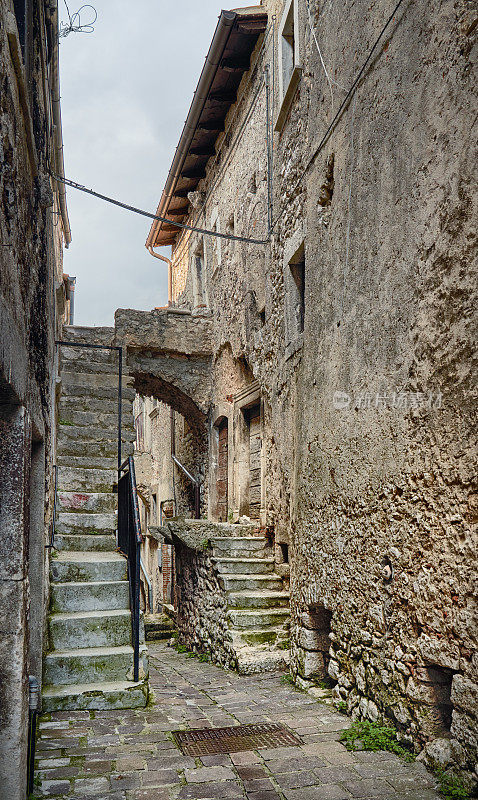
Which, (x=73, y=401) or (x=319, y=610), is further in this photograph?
(x=73, y=401)

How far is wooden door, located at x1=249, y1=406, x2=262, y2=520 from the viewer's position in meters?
8.69

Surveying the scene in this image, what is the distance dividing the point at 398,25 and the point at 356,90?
27.8 inches

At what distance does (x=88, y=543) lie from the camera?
6.32 meters

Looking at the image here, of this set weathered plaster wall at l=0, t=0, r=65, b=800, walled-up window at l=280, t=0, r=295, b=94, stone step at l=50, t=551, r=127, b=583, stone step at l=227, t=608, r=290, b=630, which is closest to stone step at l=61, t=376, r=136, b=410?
stone step at l=50, t=551, r=127, b=583

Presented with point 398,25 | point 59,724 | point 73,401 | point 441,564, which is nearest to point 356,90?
point 398,25

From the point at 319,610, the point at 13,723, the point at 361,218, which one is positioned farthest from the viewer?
the point at 319,610

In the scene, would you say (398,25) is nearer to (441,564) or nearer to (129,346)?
(441,564)

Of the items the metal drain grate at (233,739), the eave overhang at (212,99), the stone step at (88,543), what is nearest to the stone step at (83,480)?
the stone step at (88,543)

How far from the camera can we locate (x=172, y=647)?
361 inches

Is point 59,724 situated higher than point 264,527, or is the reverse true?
point 264,527

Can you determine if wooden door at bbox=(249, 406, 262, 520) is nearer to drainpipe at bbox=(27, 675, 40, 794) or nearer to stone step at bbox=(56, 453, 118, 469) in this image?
stone step at bbox=(56, 453, 118, 469)

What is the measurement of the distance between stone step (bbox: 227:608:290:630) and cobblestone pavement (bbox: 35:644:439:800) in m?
1.56

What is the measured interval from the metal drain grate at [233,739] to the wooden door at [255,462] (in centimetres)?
457

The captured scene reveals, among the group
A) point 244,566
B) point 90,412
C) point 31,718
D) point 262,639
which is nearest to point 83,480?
point 90,412
